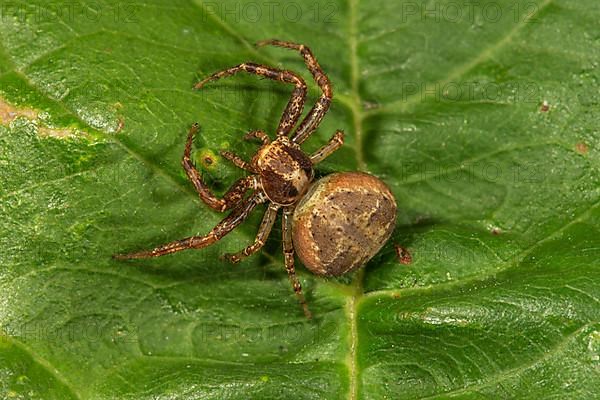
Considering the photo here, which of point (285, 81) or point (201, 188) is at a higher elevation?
point (285, 81)

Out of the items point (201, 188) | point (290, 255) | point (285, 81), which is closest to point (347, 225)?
point (290, 255)

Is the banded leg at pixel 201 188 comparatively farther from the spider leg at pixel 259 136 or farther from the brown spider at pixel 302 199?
the spider leg at pixel 259 136

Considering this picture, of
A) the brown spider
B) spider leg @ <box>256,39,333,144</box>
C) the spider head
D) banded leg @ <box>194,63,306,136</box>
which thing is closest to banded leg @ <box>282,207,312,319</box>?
the brown spider

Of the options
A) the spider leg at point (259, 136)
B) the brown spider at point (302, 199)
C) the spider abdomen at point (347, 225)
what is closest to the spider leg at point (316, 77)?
the brown spider at point (302, 199)

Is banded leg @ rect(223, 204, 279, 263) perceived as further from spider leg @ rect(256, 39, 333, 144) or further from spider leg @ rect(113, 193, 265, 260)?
spider leg @ rect(256, 39, 333, 144)

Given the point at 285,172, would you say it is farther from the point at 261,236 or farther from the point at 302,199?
the point at 261,236

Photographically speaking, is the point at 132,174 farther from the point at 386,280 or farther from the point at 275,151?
the point at 386,280
